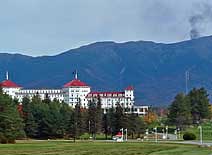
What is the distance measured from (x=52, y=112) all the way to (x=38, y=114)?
3.19m

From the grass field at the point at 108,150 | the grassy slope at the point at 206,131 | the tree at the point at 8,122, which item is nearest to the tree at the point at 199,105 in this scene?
the grassy slope at the point at 206,131

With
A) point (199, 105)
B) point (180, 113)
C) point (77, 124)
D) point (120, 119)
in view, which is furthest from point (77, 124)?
point (199, 105)

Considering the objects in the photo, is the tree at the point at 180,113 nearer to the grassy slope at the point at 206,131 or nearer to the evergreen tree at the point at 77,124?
the grassy slope at the point at 206,131

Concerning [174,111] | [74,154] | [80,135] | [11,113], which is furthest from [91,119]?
[74,154]

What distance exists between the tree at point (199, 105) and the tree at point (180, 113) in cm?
1086

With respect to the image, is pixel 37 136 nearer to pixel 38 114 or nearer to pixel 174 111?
pixel 38 114

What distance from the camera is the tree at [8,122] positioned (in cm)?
11012

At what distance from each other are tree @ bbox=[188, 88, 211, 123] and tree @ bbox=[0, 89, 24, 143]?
55328 millimetres

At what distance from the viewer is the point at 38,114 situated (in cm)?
14150

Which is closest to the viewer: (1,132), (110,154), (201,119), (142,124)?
(110,154)

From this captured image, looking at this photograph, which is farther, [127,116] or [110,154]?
[127,116]

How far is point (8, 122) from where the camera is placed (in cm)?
11250

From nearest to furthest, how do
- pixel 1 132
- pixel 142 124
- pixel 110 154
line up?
pixel 110 154, pixel 1 132, pixel 142 124

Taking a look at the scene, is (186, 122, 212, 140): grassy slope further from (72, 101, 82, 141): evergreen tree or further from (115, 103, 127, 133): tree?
(72, 101, 82, 141): evergreen tree
